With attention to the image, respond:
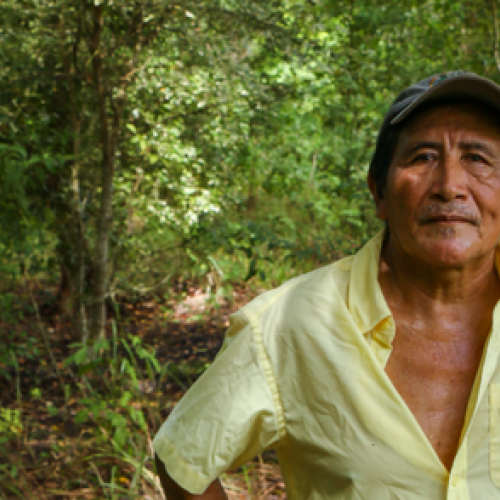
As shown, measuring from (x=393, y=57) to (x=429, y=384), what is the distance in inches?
155

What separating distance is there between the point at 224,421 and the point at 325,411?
8.8 inches

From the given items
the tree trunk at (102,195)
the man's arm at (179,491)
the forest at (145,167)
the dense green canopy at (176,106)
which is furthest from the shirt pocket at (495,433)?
the tree trunk at (102,195)

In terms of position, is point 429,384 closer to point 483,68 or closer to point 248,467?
point 248,467

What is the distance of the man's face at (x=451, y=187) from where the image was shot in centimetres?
135

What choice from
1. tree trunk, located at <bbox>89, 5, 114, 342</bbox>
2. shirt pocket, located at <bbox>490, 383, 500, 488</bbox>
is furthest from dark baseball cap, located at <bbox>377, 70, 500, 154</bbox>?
tree trunk, located at <bbox>89, 5, 114, 342</bbox>

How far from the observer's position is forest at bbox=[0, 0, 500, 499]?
3398 millimetres

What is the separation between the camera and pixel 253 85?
4.29 metres

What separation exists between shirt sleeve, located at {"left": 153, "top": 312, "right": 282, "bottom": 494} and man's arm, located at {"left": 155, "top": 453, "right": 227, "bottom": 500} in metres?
0.04

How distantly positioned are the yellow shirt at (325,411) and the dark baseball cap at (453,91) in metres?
0.42

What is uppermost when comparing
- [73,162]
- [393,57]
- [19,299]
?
[393,57]

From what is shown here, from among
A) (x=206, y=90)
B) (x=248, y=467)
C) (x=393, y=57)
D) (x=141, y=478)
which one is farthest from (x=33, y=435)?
(x=393, y=57)

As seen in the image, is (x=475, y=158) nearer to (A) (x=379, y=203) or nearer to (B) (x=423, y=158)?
(B) (x=423, y=158)

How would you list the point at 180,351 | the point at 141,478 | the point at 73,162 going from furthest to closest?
the point at 180,351
the point at 73,162
the point at 141,478

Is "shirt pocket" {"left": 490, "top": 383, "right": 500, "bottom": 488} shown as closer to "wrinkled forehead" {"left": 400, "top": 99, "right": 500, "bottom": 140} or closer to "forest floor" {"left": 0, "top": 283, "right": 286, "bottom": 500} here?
"wrinkled forehead" {"left": 400, "top": 99, "right": 500, "bottom": 140}
